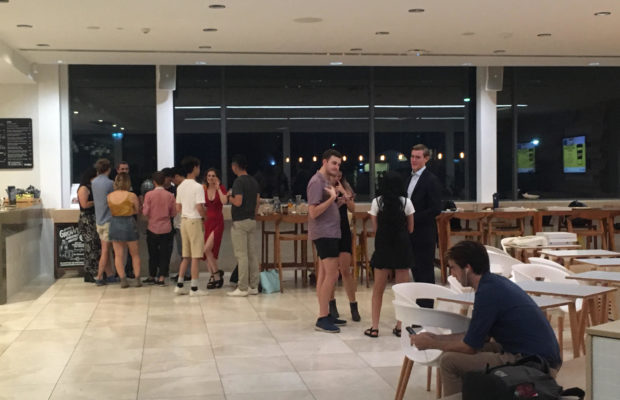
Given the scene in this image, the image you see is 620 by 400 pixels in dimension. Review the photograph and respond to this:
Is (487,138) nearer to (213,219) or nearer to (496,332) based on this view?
(213,219)

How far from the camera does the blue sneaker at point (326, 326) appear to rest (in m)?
6.84

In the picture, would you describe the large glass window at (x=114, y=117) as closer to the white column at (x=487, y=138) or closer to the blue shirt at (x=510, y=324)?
the white column at (x=487, y=138)

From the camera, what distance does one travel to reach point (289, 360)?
585cm

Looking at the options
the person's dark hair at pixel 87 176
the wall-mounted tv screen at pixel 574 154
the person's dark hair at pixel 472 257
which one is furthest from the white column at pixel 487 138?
the person's dark hair at pixel 472 257

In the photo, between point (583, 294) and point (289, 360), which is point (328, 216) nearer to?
point (289, 360)

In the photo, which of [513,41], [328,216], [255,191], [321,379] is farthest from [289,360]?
[513,41]

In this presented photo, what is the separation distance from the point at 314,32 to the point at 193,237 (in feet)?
9.08

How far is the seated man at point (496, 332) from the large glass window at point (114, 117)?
851 cm

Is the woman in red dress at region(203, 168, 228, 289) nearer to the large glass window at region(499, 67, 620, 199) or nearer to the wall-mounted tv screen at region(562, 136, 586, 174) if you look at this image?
the large glass window at region(499, 67, 620, 199)

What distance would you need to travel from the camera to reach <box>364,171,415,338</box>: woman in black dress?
6.34 m

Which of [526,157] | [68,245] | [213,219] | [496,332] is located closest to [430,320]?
[496,332]

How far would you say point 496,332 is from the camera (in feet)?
11.9

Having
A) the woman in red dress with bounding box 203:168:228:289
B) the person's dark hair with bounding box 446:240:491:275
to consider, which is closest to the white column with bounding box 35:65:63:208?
the woman in red dress with bounding box 203:168:228:289

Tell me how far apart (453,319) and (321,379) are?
1618 mm
